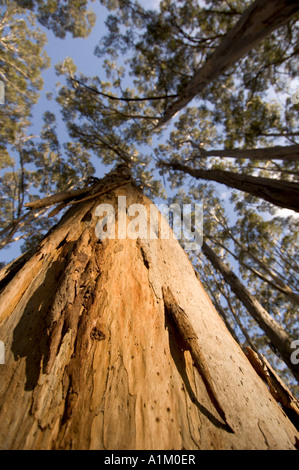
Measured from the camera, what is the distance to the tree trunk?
54 cm

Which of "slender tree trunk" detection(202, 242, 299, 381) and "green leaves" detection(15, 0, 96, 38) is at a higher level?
"green leaves" detection(15, 0, 96, 38)

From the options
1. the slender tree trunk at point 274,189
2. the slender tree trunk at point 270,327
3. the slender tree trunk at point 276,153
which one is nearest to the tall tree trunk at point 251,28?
the slender tree trunk at point 276,153

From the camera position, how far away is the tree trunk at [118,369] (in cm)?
54

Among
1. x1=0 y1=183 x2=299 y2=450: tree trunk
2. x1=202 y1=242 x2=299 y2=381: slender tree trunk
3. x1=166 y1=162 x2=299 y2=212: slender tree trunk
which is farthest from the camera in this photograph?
x1=202 y1=242 x2=299 y2=381: slender tree trunk

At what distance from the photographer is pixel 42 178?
10266 millimetres

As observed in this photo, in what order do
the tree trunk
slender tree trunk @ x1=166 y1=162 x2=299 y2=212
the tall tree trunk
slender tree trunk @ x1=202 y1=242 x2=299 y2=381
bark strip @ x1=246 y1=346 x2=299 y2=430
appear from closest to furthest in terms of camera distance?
the tree trunk → bark strip @ x1=246 y1=346 x2=299 y2=430 → the tall tree trunk → slender tree trunk @ x1=166 y1=162 x2=299 y2=212 → slender tree trunk @ x1=202 y1=242 x2=299 y2=381

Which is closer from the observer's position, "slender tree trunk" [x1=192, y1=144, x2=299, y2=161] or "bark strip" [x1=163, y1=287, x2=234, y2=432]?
"bark strip" [x1=163, y1=287, x2=234, y2=432]

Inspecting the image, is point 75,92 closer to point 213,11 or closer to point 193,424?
point 213,11

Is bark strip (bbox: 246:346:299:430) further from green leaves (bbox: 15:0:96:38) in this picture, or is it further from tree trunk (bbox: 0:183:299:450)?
green leaves (bbox: 15:0:96:38)

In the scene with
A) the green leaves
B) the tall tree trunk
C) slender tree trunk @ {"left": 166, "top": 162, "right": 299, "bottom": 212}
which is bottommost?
slender tree trunk @ {"left": 166, "top": 162, "right": 299, "bottom": 212}

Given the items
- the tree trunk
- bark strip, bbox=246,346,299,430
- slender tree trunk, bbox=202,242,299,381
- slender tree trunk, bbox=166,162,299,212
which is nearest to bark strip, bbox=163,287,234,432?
the tree trunk

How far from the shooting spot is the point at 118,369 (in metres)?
0.67

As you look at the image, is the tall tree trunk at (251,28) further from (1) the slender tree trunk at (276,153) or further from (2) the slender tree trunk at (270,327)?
(2) the slender tree trunk at (270,327)

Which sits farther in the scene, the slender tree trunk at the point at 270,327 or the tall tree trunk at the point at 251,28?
the slender tree trunk at the point at 270,327
